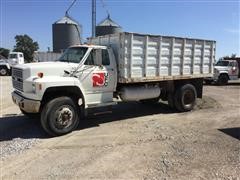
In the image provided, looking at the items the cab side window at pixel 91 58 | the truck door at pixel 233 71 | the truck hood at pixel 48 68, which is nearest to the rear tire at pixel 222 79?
the truck door at pixel 233 71

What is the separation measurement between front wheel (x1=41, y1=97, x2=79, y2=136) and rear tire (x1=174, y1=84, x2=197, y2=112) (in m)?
4.08

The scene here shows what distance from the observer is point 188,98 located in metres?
11.6

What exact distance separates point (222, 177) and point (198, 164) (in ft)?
2.07

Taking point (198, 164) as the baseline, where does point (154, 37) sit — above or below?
above

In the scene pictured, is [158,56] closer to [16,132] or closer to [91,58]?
[91,58]

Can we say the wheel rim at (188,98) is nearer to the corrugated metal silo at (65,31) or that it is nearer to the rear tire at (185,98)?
the rear tire at (185,98)

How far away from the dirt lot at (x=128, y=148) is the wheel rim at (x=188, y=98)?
0.95 metres

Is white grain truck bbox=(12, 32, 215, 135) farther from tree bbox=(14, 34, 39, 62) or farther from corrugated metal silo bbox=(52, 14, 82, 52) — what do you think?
tree bbox=(14, 34, 39, 62)

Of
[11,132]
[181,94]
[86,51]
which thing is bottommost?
[11,132]

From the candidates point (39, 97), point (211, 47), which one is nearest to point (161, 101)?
point (211, 47)

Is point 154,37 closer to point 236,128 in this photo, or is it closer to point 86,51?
point 86,51

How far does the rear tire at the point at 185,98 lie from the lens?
1125 cm

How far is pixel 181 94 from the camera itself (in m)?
11.3

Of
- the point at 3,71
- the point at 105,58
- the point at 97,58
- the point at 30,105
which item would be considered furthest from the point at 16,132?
the point at 3,71
